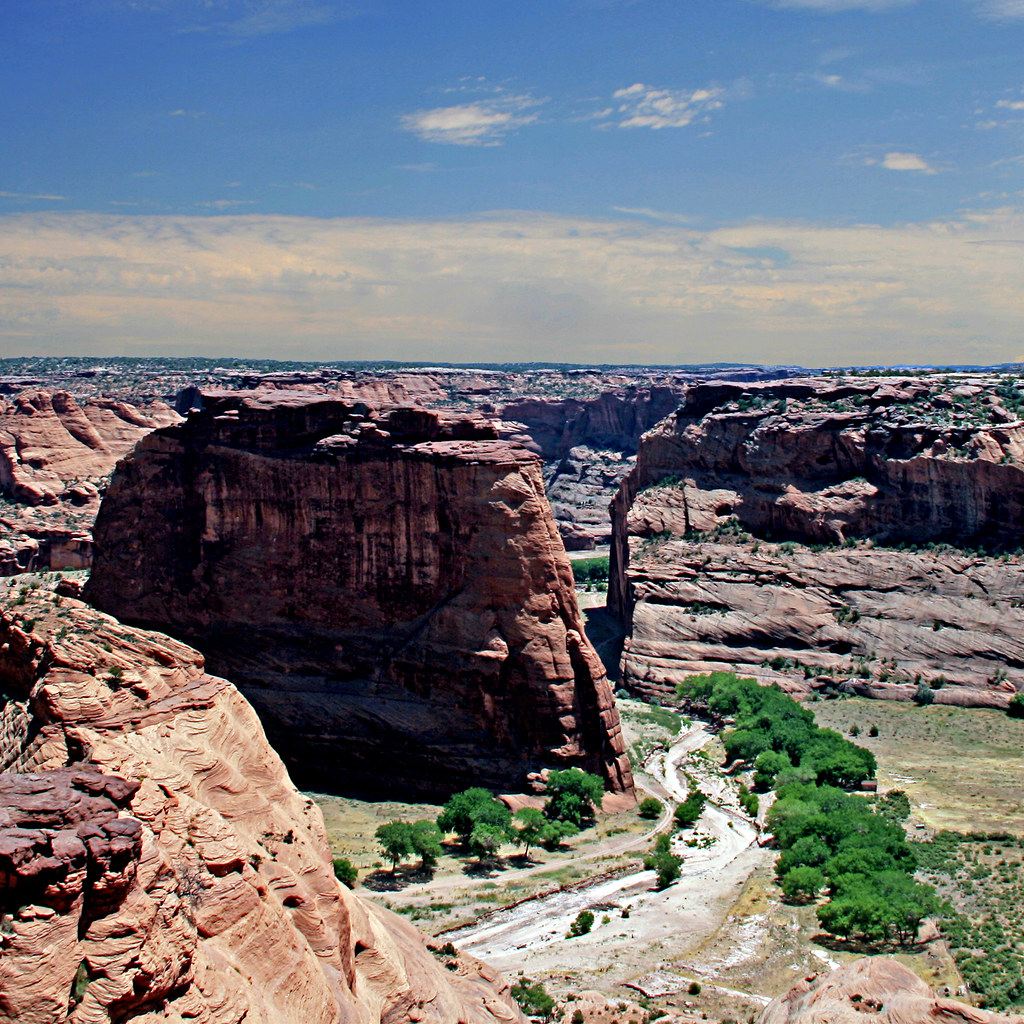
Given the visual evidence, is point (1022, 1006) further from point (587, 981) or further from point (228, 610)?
point (228, 610)

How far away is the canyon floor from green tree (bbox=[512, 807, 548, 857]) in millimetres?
763

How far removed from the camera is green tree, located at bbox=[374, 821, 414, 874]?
47.9 m

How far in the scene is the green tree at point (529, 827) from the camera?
51469mm

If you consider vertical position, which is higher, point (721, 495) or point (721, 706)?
point (721, 495)

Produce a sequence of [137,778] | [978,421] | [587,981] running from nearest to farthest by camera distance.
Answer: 1. [137,778]
2. [587,981]
3. [978,421]

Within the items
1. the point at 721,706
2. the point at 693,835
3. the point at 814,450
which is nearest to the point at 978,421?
the point at 814,450

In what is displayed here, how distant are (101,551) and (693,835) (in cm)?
3874

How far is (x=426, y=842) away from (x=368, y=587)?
1730 centimetres

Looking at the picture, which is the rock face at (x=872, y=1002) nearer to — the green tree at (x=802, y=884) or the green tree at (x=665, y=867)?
the green tree at (x=802, y=884)

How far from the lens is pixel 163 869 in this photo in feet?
57.4

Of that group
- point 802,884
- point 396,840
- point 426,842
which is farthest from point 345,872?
point 802,884

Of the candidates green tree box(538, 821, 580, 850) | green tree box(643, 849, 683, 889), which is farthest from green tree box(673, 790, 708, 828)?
green tree box(643, 849, 683, 889)

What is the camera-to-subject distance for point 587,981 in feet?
120

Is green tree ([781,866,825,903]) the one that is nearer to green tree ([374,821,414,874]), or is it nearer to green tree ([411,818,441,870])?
green tree ([411,818,441,870])
